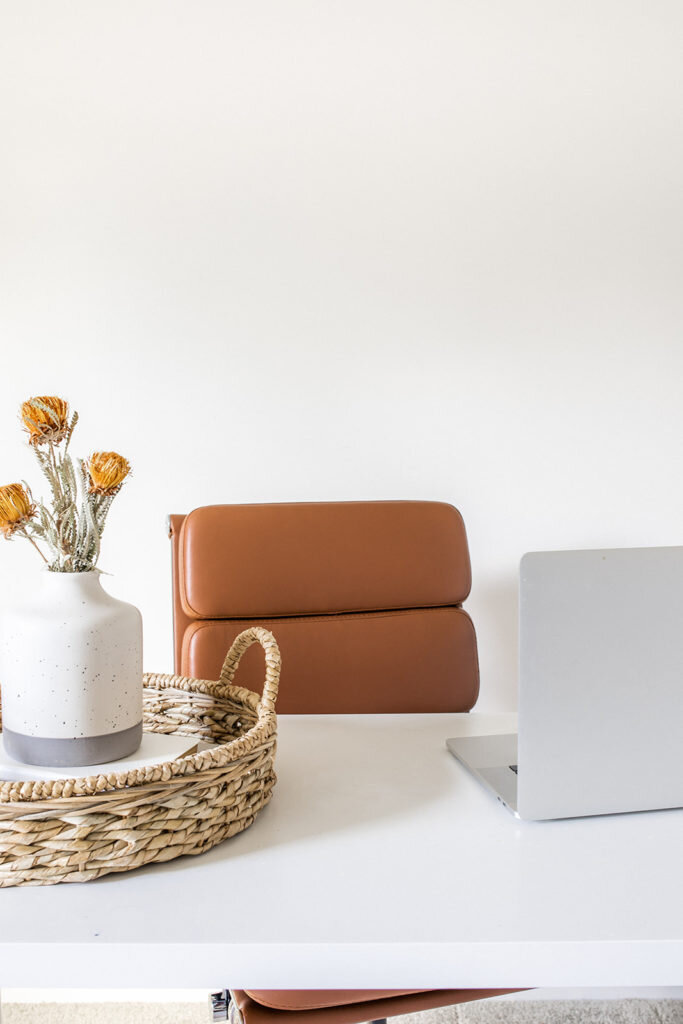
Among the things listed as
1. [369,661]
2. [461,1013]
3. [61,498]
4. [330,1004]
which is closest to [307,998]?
[330,1004]

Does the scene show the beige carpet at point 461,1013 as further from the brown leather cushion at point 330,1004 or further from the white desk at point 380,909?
Result: the white desk at point 380,909

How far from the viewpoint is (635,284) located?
2014mm

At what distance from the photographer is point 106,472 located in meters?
0.73

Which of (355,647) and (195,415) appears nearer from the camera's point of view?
(355,647)

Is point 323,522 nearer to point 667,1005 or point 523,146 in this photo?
point 523,146

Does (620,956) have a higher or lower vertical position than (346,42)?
lower

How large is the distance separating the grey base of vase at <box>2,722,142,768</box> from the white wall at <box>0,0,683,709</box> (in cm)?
124

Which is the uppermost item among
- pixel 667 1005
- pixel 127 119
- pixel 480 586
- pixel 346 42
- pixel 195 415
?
pixel 346 42

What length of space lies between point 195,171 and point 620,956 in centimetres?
185

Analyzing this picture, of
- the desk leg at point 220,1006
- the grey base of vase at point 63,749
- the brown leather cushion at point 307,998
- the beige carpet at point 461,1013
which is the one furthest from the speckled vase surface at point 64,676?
the beige carpet at point 461,1013

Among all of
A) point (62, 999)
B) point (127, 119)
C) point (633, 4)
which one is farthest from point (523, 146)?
point (62, 999)

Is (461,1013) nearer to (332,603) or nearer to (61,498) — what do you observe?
(332,603)

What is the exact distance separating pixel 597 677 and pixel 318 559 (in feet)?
2.54

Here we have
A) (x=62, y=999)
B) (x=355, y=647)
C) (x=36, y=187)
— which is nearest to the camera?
(x=355, y=647)
